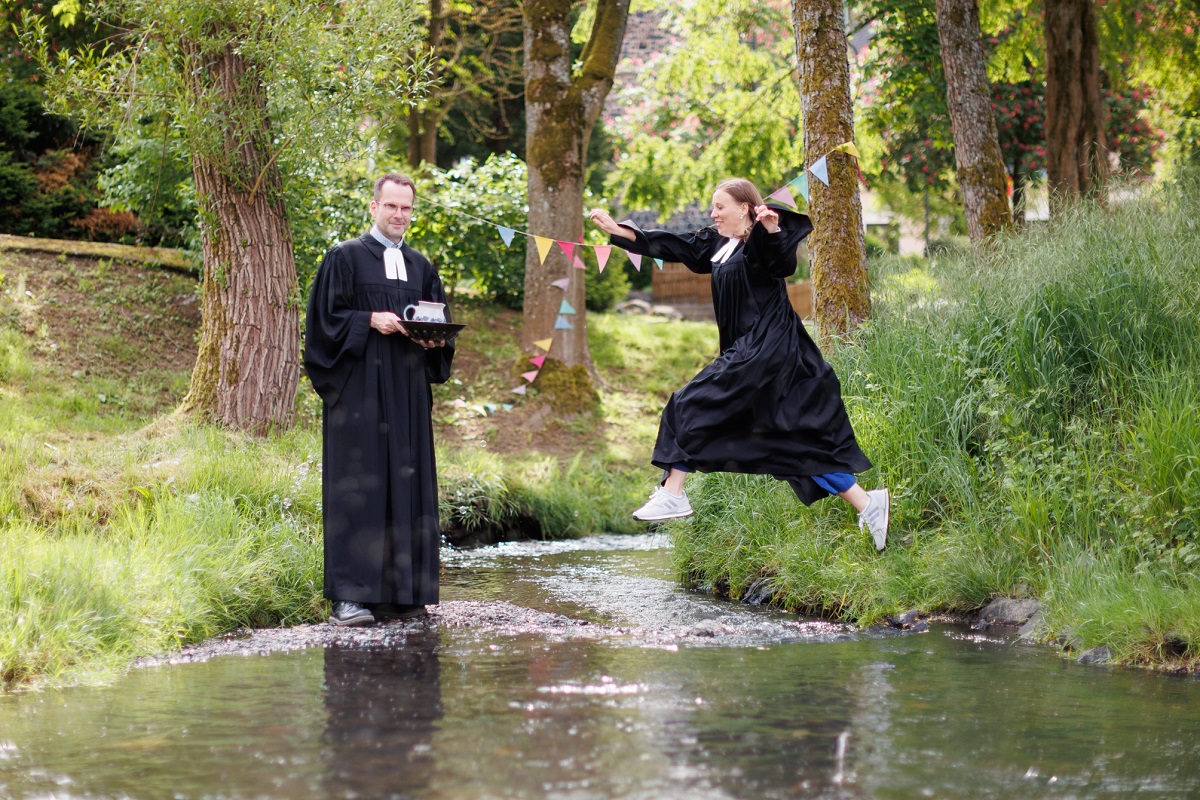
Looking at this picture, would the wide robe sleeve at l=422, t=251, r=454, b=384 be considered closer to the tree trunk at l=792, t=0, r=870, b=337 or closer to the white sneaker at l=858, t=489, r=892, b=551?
the white sneaker at l=858, t=489, r=892, b=551

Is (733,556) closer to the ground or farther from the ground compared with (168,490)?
closer to the ground

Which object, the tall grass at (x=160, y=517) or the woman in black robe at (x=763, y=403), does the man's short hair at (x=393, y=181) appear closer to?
the woman in black robe at (x=763, y=403)

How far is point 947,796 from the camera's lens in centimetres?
325

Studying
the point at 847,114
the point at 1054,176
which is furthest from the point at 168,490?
the point at 1054,176

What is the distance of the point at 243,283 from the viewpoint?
9562 mm

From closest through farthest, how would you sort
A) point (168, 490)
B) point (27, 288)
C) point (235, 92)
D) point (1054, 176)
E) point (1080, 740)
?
point (1080, 740) < point (168, 490) < point (235, 92) < point (1054, 176) < point (27, 288)

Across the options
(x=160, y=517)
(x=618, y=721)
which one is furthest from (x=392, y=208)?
(x=618, y=721)

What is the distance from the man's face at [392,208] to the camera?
20.8 feet

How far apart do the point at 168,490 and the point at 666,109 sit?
12.0 m

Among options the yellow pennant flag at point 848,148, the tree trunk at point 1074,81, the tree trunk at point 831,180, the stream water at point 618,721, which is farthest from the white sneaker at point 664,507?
the tree trunk at point 1074,81

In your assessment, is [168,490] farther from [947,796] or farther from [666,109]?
[666,109]

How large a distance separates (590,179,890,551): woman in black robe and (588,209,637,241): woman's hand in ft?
0.05

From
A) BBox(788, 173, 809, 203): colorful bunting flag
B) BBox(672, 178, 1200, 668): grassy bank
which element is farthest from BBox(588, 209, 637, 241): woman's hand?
BBox(788, 173, 809, 203): colorful bunting flag

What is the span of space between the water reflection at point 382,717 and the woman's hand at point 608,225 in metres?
2.37
